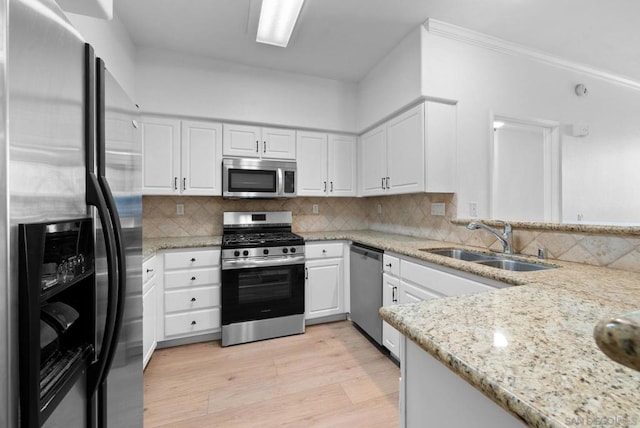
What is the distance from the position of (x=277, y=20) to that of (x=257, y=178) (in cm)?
140

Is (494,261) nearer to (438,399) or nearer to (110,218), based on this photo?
(438,399)

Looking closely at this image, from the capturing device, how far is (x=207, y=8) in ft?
6.97

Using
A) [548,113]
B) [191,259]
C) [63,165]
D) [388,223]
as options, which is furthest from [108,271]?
[548,113]

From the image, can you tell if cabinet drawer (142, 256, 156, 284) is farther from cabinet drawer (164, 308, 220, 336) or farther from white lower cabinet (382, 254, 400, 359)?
white lower cabinet (382, 254, 400, 359)

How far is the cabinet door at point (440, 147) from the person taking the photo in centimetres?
236

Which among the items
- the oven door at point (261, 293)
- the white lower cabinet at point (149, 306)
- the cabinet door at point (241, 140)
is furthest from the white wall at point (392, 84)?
the white lower cabinet at point (149, 306)

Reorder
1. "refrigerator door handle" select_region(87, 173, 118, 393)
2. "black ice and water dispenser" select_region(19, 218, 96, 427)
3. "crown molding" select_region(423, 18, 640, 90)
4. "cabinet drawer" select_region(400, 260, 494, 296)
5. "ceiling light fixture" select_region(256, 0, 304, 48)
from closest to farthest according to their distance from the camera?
1. "black ice and water dispenser" select_region(19, 218, 96, 427)
2. "refrigerator door handle" select_region(87, 173, 118, 393)
3. "cabinet drawer" select_region(400, 260, 494, 296)
4. "ceiling light fixture" select_region(256, 0, 304, 48)
5. "crown molding" select_region(423, 18, 640, 90)

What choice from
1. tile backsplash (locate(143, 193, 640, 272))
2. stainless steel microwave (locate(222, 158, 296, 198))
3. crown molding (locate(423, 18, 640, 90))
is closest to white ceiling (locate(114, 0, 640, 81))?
crown molding (locate(423, 18, 640, 90))

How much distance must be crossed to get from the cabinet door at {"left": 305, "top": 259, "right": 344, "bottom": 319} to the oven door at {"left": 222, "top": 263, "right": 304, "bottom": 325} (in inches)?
4.9

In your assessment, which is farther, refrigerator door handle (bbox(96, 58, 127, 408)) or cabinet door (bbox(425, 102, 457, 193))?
cabinet door (bbox(425, 102, 457, 193))

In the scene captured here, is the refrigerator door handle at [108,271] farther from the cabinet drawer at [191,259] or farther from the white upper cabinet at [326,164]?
the white upper cabinet at [326,164]

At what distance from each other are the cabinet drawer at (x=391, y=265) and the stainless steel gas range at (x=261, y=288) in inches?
32.2

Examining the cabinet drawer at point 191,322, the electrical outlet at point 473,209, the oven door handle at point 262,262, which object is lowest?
the cabinet drawer at point 191,322

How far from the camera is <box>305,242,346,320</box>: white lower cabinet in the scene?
9.28ft
